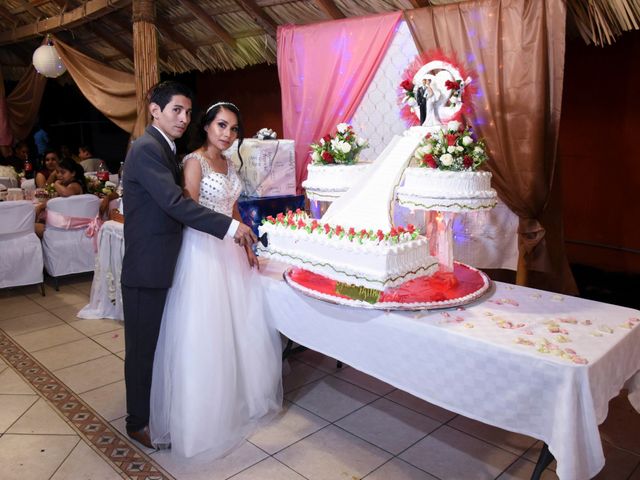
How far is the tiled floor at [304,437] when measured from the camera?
224 cm

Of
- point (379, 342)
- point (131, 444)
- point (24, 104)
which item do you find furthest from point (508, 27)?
point (24, 104)

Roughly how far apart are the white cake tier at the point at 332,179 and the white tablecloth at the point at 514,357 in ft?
2.78

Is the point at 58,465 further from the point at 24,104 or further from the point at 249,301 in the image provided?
the point at 24,104

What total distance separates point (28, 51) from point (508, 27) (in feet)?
24.7

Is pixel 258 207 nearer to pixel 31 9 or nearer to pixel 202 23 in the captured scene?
pixel 202 23

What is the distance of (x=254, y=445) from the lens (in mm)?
2422

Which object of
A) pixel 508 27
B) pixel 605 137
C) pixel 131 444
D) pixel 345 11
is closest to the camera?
pixel 131 444

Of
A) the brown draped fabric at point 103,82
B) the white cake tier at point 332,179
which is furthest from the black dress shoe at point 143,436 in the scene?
the brown draped fabric at point 103,82

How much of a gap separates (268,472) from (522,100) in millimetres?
2577

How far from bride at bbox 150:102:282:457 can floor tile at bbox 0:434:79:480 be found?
0.43m

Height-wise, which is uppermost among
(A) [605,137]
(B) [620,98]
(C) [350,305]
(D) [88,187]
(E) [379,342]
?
(B) [620,98]

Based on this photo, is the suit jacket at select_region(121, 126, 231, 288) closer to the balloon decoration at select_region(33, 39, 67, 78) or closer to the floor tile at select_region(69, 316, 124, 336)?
the floor tile at select_region(69, 316, 124, 336)

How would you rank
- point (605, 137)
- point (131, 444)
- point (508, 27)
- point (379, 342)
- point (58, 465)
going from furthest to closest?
point (605, 137) < point (508, 27) < point (131, 444) < point (58, 465) < point (379, 342)

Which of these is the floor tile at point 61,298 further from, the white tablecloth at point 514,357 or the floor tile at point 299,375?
the white tablecloth at point 514,357
